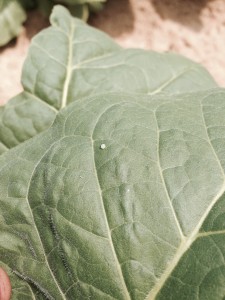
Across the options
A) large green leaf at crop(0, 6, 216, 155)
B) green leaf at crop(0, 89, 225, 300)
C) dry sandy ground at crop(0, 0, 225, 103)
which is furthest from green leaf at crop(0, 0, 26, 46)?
green leaf at crop(0, 89, 225, 300)

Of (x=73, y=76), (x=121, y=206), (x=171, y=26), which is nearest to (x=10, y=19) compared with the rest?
(x=73, y=76)

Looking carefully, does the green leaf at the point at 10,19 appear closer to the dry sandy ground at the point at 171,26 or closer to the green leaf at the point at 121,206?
the dry sandy ground at the point at 171,26

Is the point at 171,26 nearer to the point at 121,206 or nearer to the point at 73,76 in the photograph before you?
the point at 73,76

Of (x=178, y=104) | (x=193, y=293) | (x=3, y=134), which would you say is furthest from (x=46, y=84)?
(x=193, y=293)

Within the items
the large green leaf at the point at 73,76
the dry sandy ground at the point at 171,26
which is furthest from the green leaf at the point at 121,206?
the dry sandy ground at the point at 171,26

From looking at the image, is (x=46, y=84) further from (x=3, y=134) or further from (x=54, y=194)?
(x=54, y=194)

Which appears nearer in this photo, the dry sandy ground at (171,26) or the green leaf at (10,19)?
the green leaf at (10,19)

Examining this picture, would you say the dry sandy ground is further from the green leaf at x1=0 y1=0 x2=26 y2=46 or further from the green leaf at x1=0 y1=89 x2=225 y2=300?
the green leaf at x1=0 y1=89 x2=225 y2=300
